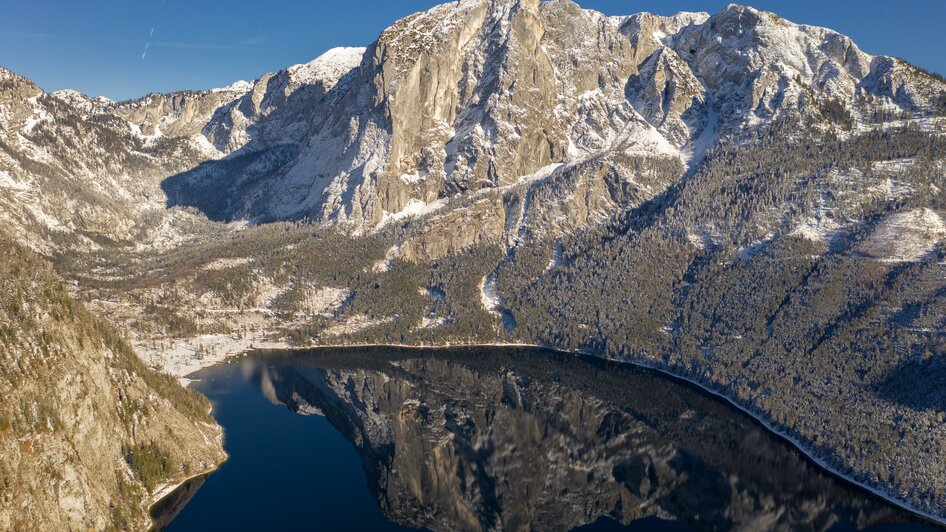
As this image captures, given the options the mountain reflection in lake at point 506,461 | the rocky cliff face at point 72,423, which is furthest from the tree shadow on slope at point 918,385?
the rocky cliff face at point 72,423

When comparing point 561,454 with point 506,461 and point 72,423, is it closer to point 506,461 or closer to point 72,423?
point 506,461

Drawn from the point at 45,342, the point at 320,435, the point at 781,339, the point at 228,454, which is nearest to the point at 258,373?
the point at 320,435

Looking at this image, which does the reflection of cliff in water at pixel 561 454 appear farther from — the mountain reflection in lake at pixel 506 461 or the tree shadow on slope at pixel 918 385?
the tree shadow on slope at pixel 918 385

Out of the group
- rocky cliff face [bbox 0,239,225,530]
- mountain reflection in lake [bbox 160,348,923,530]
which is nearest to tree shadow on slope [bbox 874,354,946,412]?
mountain reflection in lake [bbox 160,348,923,530]

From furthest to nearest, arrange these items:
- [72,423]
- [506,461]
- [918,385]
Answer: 1. [918,385]
2. [506,461]
3. [72,423]

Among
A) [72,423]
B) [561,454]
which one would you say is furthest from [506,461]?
[72,423]

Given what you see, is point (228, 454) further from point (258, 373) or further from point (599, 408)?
point (599, 408)

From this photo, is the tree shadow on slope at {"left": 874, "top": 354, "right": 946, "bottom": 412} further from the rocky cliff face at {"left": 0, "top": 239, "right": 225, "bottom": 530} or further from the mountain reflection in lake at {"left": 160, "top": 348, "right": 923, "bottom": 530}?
the rocky cliff face at {"left": 0, "top": 239, "right": 225, "bottom": 530}
